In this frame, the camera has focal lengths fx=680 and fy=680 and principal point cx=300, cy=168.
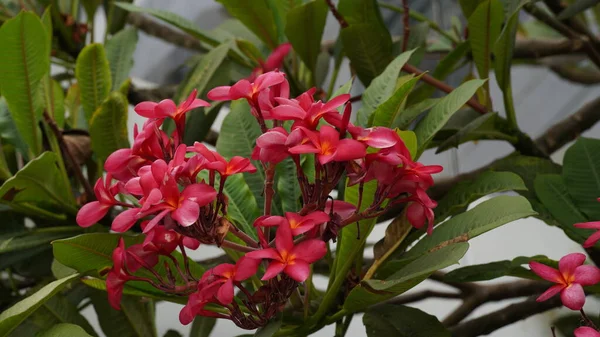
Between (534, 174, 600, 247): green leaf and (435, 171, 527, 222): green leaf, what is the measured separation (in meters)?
0.10

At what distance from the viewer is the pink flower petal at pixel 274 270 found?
1.40 feet

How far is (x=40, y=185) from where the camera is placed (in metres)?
0.73

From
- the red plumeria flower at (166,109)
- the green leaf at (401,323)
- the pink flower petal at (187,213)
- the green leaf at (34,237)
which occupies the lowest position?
the green leaf at (34,237)

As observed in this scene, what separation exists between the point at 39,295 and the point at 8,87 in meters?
0.31

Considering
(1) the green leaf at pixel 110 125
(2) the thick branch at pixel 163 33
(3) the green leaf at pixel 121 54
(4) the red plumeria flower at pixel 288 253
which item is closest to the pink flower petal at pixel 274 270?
(4) the red plumeria flower at pixel 288 253

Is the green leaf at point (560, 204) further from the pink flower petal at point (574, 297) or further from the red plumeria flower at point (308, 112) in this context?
the red plumeria flower at point (308, 112)

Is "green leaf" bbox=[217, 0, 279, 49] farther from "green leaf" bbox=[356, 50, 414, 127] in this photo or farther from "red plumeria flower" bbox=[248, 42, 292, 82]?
"green leaf" bbox=[356, 50, 414, 127]

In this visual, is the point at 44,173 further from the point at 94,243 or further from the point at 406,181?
the point at 406,181

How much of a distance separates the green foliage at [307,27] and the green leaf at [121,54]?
0.29 meters

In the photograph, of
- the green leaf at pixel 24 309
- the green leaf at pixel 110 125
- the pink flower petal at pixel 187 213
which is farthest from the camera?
the green leaf at pixel 110 125

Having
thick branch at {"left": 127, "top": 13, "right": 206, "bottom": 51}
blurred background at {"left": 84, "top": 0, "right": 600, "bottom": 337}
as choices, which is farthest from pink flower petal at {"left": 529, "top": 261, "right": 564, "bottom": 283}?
thick branch at {"left": 127, "top": 13, "right": 206, "bottom": 51}

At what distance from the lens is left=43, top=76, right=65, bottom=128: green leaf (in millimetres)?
893

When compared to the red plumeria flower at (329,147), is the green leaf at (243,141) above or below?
below

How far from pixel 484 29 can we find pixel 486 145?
32.8 inches
